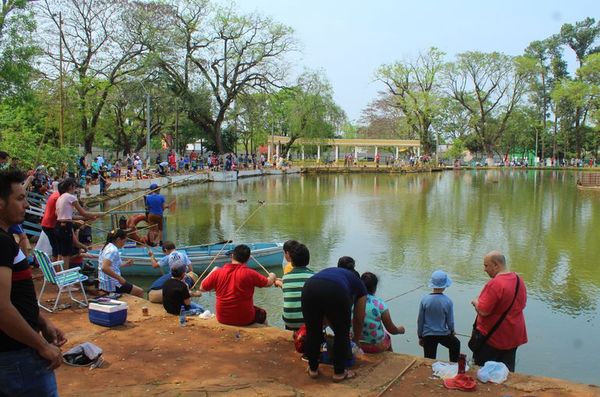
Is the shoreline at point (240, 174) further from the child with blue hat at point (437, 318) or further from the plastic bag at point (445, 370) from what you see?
the plastic bag at point (445, 370)

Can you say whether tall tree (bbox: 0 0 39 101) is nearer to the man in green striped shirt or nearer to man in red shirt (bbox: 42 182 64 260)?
man in red shirt (bbox: 42 182 64 260)

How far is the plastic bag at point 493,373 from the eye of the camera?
480 cm

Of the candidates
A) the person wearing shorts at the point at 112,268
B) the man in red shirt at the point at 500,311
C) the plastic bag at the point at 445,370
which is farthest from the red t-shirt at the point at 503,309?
the person wearing shorts at the point at 112,268

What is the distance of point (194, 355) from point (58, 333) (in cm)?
244

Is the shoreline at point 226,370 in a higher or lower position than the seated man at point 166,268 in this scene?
lower

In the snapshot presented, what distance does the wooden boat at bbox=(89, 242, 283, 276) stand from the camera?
10.9 metres

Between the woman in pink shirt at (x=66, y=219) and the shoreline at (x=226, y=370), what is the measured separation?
7.90 feet

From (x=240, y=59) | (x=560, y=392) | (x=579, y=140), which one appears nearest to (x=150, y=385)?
(x=560, y=392)

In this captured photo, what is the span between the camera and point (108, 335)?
622 centimetres

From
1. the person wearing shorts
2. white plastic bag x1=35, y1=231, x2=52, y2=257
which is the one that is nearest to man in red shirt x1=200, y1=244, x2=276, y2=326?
the person wearing shorts

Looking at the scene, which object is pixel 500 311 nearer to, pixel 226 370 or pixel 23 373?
pixel 226 370

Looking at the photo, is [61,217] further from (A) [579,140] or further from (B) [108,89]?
(A) [579,140]

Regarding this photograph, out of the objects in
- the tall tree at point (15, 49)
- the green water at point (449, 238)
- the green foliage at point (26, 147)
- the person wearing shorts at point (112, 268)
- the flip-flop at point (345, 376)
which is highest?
the tall tree at point (15, 49)

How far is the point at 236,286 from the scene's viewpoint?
6234 millimetres
